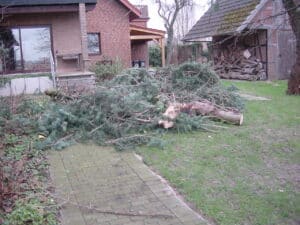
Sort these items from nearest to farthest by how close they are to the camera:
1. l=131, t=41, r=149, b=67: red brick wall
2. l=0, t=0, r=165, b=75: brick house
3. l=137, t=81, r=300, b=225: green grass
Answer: l=137, t=81, r=300, b=225: green grass → l=0, t=0, r=165, b=75: brick house → l=131, t=41, r=149, b=67: red brick wall

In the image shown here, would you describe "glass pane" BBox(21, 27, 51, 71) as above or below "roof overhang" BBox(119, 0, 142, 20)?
below

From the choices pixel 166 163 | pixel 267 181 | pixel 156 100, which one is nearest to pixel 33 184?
pixel 166 163

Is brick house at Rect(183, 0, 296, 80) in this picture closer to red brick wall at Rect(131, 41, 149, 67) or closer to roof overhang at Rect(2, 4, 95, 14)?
roof overhang at Rect(2, 4, 95, 14)

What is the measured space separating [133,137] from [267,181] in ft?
9.35

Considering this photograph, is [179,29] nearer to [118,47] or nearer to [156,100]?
[118,47]

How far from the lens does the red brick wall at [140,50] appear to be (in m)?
26.6

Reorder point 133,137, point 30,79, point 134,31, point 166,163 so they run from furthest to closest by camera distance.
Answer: point 134,31, point 30,79, point 133,137, point 166,163

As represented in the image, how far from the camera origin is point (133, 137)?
23.7ft

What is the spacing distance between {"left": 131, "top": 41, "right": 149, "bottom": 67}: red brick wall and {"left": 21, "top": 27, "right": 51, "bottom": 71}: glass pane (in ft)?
36.6

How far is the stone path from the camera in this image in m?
4.15

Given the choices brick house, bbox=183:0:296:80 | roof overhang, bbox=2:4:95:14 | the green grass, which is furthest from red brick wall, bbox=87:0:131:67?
the green grass

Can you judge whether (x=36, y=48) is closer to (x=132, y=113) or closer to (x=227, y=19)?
(x=132, y=113)

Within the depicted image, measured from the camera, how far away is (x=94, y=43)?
21016 millimetres

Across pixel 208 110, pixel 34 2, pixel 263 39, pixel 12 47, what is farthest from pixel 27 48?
pixel 263 39
